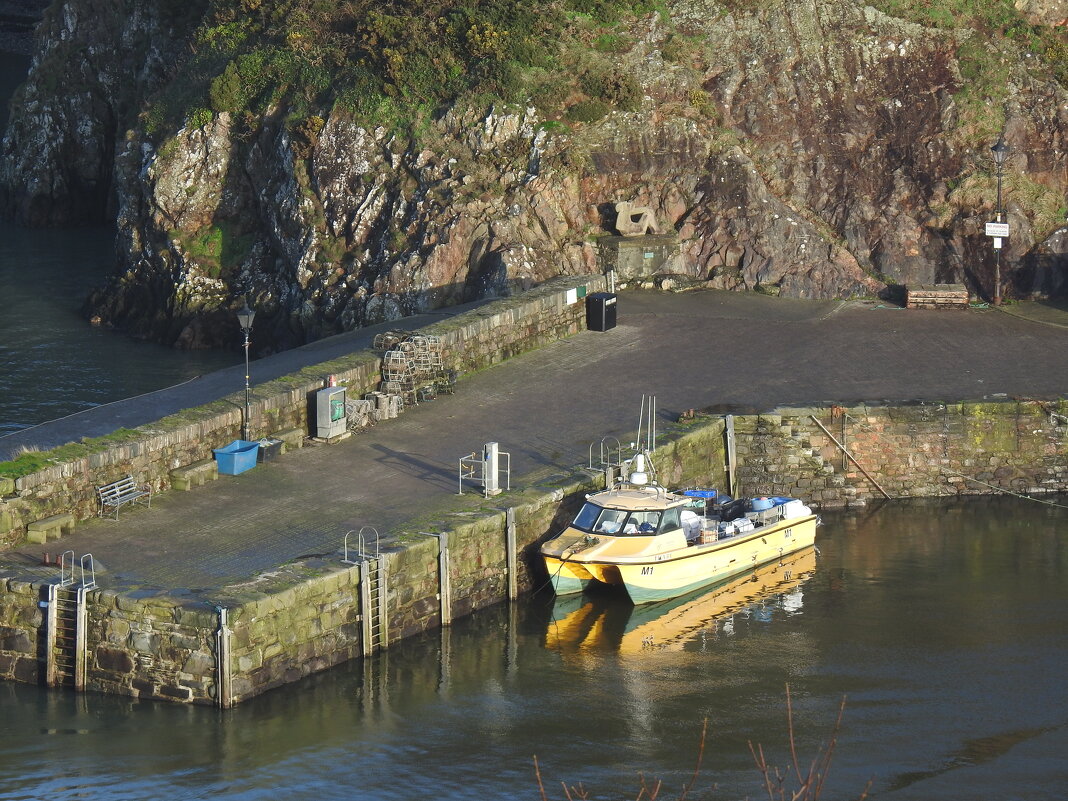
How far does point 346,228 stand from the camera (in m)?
49.7

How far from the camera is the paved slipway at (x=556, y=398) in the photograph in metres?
31.4

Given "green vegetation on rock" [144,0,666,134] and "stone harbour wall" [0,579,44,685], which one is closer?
"stone harbour wall" [0,579,44,685]

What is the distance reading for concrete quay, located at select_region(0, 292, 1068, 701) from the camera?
29047 mm

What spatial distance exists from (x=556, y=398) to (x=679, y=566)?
7.01 m

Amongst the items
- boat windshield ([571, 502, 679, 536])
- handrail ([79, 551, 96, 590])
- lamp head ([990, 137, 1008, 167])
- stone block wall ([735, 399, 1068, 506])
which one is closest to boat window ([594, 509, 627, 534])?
boat windshield ([571, 502, 679, 536])

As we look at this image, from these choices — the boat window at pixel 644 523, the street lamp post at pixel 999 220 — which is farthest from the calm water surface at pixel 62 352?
the street lamp post at pixel 999 220

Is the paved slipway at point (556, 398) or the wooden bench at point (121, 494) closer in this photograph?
the paved slipway at point (556, 398)

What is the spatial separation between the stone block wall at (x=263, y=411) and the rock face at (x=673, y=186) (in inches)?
126

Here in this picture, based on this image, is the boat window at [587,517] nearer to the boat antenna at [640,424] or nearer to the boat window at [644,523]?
the boat window at [644,523]

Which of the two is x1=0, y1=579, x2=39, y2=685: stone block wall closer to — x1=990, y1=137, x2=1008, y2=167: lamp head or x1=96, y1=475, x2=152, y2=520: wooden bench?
x1=96, y1=475, x2=152, y2=520: wooden bench

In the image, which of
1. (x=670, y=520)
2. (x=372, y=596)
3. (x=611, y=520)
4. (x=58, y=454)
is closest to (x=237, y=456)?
(x=58, y=454)

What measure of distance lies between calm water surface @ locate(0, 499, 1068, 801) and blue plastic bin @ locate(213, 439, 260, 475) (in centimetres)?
552

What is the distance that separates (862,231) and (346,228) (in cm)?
1323

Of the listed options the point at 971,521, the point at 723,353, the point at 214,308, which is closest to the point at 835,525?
the point at 971,521
